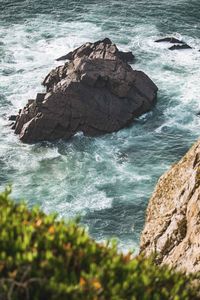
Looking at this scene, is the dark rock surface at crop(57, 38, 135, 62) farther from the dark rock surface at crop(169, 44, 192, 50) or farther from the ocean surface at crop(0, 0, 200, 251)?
the dark rock surface at crop(169, 44, 192, 50)

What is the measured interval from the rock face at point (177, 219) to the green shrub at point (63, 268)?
534 cm

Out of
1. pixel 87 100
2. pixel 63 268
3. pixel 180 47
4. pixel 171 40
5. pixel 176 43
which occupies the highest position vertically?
pixel 63 268

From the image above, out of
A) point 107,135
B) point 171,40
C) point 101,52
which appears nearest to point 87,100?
point 107,135

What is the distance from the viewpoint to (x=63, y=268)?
8.42 meters

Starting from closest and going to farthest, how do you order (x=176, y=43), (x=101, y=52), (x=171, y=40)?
(x=101, y=52) → (x=176, y=43) → (x=171, y=40)

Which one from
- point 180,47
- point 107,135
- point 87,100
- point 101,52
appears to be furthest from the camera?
point 180,47

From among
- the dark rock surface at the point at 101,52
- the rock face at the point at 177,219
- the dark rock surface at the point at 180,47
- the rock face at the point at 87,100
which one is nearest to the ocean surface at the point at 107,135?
the dark rock surface at the point at 180,47

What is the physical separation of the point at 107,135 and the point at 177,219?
45.5 m

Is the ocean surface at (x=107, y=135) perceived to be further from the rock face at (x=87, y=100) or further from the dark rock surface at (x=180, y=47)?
Result: the rock face at (x=87, y=100)

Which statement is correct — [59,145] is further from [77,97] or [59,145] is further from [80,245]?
[80,245]

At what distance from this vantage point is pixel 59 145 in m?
60.5

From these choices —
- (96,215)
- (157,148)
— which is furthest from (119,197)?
(157,148)

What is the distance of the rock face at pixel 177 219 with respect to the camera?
15.5m

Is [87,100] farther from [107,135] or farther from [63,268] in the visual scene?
[63,268]
